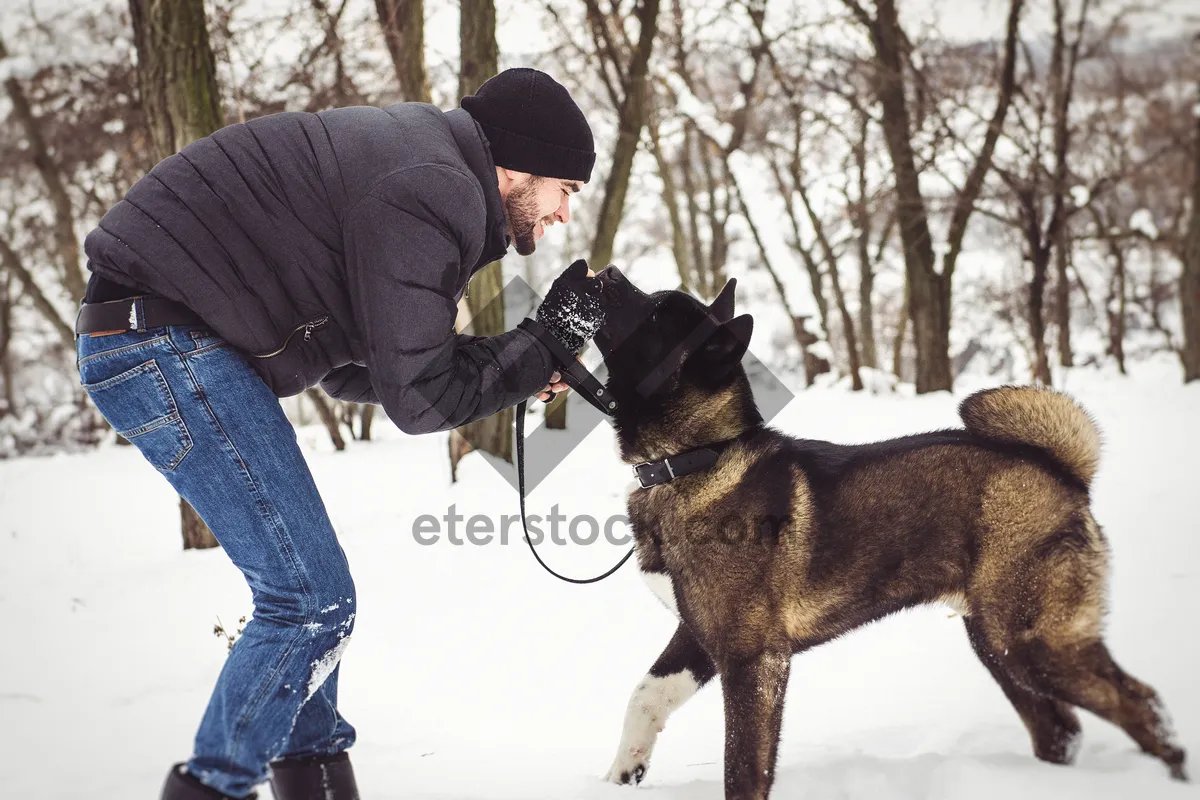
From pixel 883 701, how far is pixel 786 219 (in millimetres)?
17562

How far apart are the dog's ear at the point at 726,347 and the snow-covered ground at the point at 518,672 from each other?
1356mm

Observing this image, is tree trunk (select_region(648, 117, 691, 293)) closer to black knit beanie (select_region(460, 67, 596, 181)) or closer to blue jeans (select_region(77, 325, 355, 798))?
black knit beanie (select_region(460, 67, 596, 181))

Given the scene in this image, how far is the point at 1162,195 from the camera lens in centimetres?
2234

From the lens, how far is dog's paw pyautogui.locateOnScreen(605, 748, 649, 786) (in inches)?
105

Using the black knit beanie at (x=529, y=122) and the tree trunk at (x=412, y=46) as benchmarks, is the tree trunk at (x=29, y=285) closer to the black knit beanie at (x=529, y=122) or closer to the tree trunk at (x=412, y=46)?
the tree trunk at (x=412, y=46)

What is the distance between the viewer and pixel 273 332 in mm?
1962

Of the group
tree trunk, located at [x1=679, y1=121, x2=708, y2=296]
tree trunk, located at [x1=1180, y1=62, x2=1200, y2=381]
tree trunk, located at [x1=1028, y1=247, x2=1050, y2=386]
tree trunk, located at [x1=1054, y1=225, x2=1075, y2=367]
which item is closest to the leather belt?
tree trunk, located at [x1=1028, y1=247, x2=1050, y2=386]

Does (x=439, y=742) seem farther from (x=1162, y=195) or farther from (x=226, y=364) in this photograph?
(x=1162, y=195)

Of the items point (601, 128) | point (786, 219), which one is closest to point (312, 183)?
point (601, 128)

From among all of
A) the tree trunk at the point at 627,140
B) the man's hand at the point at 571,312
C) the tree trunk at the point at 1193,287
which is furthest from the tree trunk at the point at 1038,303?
the man's hand at the point at 571,312

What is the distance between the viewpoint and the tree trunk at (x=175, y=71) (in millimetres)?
5180

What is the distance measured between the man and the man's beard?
0.27 meters

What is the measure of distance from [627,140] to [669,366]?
24.0ft

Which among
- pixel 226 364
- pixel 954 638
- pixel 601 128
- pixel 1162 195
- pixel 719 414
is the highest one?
pixel 601 128
